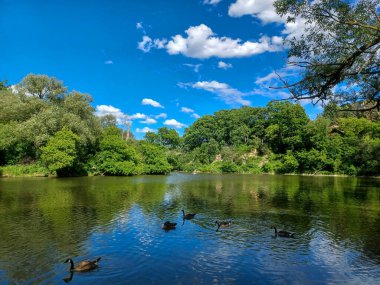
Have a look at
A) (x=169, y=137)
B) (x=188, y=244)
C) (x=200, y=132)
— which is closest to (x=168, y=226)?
(x=188, y=244)

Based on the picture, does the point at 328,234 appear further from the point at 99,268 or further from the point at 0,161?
the point at 0,161

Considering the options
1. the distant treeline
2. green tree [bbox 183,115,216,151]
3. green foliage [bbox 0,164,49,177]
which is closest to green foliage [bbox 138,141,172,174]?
the distant treeline

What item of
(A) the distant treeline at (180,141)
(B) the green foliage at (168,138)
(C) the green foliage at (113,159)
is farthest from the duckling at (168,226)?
(B) the green foliage at (168,138)

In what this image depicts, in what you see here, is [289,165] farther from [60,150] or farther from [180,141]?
[60,150]

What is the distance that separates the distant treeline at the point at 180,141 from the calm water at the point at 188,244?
15805mm

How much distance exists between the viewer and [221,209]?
1035 inches

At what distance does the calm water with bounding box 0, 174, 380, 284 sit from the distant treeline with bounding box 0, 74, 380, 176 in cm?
1581

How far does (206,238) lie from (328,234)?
7426 mm

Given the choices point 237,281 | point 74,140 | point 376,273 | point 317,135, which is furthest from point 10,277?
point 317,135

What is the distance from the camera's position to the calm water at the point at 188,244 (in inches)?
478

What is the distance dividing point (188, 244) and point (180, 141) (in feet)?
387

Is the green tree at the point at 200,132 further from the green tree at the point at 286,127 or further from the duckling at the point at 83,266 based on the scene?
the duckling at the point at 83,266

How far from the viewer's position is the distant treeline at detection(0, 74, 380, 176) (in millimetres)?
60531

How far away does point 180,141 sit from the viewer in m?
134
